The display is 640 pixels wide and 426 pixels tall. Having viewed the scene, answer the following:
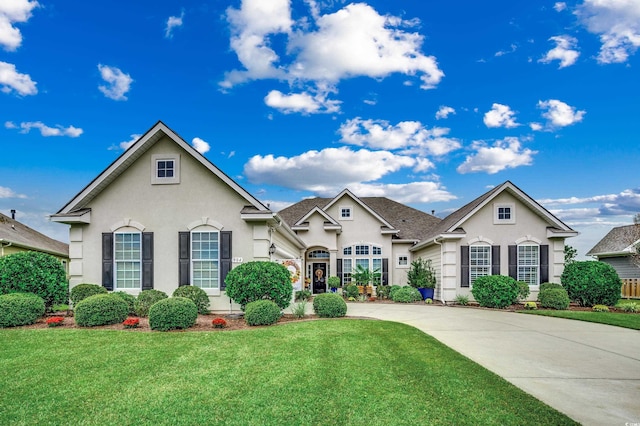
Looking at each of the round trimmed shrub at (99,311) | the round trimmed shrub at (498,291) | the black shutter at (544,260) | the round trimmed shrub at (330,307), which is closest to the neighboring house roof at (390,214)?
the black shutter at (544,260)

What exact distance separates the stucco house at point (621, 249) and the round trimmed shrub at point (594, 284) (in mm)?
9630

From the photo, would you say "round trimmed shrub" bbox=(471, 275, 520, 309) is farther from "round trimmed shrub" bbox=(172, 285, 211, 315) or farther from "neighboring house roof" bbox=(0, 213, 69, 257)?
"neighboring house roof" bbox=(0, 213, 69, 257)

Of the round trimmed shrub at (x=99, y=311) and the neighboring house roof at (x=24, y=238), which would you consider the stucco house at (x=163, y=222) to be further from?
the neighboring house roof at (x=24, y=238)

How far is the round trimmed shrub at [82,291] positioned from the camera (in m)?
13.8

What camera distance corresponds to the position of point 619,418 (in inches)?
202

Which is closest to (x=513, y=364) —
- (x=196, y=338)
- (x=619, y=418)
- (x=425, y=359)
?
(x=425, y=359)

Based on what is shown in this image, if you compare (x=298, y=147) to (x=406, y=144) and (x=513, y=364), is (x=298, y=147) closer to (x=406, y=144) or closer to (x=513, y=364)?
(x=406, y=144)

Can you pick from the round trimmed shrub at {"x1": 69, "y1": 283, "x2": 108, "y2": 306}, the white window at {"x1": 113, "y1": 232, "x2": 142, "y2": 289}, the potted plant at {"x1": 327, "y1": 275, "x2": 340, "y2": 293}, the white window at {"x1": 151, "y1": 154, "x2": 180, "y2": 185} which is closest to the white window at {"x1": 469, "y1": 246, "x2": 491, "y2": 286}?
the potted plant at {"x1": 327, "y1": 275, "x2": 340, "y2": 293}

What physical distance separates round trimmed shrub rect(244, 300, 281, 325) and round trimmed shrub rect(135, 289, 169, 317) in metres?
3.56

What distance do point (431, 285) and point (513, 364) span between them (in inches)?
571

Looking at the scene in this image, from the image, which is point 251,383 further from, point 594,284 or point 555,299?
point 594,284

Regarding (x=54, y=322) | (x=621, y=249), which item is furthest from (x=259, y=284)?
(x=621, y=249)

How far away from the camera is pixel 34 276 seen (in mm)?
12656

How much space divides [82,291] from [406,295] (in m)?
14.4
